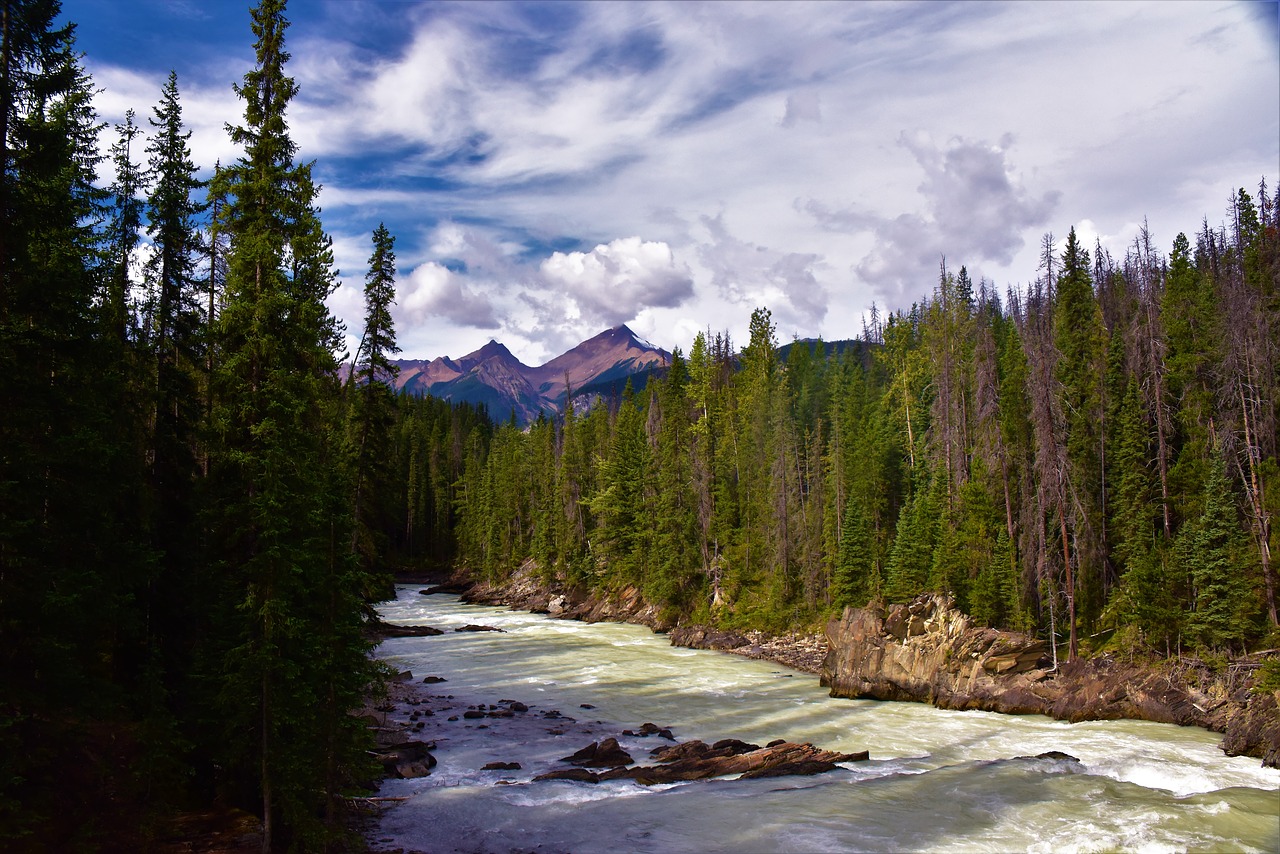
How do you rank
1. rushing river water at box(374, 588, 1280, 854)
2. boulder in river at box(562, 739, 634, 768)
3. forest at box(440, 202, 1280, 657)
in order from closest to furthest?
rushing river water at box(374, 588, 1280, 854), boulder in river at box(562, 739, 634, 768), forest at box(440, 202, 1280, 657)

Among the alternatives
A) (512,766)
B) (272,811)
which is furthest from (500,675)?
(272,811)

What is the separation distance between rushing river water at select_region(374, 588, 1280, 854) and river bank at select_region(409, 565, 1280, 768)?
1.14 m

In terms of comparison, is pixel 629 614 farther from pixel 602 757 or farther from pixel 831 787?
pixel 831 787

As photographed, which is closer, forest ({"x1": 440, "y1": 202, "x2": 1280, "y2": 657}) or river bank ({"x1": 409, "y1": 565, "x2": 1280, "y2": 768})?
river bank ({"x1": 409, "y1": 565, "x2": 1280, "y2": 768})

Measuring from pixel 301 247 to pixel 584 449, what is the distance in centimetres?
6608

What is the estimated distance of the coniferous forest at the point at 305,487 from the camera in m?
13.5

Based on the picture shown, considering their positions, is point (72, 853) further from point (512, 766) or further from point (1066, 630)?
point (1066, 630)

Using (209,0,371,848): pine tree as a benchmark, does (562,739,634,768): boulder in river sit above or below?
below

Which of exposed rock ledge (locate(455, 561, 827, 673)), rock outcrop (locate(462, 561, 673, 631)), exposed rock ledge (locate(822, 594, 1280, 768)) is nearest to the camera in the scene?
exposed rock ledge (locate(822, 594, 1280, 768))

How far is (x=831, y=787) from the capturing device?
2156 centimetres

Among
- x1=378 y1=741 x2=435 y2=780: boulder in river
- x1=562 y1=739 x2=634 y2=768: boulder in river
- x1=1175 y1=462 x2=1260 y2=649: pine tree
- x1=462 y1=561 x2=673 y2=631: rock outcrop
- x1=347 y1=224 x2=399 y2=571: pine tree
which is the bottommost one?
x1=462 y1=561 x2=673 y2=631: rock outcrop

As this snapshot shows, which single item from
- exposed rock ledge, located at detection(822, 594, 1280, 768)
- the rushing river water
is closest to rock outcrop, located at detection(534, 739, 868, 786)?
the rushing river water

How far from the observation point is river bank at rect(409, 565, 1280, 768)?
2872cm

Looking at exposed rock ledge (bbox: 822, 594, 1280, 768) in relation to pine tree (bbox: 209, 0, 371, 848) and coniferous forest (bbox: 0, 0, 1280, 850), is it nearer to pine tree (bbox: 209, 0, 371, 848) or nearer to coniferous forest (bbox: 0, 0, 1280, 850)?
coniferous forest (bbox: 0, 0, 1280, 850)
